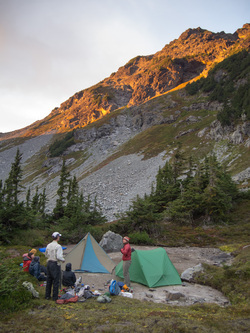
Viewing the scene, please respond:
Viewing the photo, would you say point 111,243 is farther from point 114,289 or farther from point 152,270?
point 114,289

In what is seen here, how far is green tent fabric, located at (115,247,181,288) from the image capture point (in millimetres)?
10820

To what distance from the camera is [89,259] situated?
13148 millimetres

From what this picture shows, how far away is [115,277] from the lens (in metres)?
11.9

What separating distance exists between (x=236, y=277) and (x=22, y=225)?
54.4 ft

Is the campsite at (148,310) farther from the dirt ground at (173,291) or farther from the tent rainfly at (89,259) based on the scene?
the tent rainfly at (89,259)

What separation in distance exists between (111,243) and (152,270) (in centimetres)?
736

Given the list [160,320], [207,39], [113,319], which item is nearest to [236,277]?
[160,320]

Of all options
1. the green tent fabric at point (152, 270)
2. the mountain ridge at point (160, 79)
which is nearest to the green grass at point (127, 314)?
the green tent fabric at point (152, 270)

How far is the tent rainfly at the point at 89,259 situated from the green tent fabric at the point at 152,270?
4.57ft

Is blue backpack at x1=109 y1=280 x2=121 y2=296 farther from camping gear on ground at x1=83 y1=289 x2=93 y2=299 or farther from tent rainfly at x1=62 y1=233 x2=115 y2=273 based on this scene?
tent rainfly at x1=62 y1=233 x2=115 y2=273

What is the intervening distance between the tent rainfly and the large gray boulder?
4.17 meters

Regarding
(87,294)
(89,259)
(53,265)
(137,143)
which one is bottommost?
(89,259)

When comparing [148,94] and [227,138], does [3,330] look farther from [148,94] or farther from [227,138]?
[148,94]

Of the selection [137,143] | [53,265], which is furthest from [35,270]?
[137,143]
